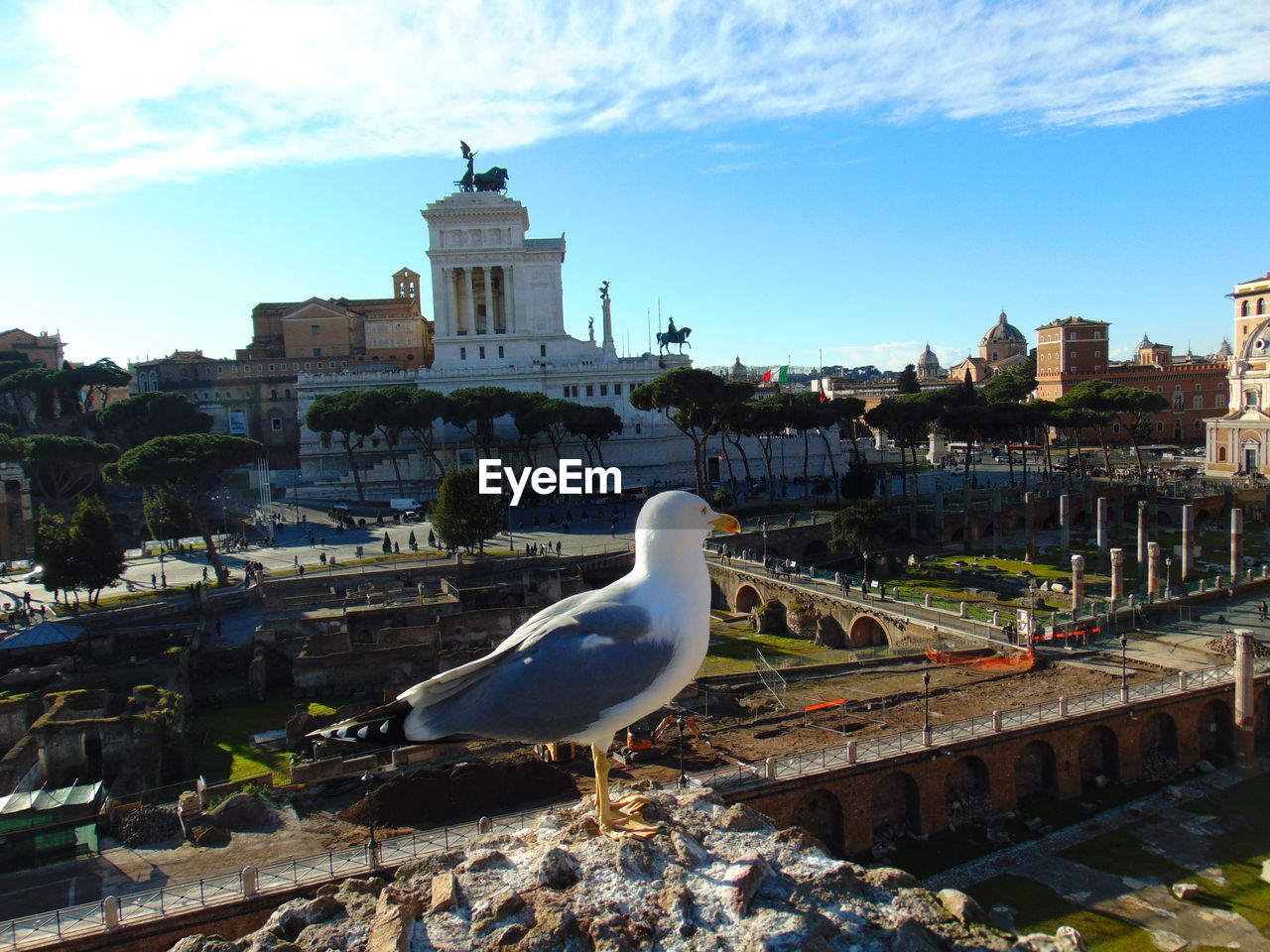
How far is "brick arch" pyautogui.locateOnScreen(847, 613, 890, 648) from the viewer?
89.0 feet

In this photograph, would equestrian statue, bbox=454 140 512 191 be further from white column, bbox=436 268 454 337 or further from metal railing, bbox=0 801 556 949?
metal railing, bbox=0 801 556 949

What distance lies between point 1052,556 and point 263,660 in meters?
31.6

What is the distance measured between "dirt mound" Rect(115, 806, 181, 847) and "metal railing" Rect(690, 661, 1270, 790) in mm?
8502

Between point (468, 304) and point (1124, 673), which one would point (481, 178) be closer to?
point (468, 304)

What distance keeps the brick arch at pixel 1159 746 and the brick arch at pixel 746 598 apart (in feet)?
47.7

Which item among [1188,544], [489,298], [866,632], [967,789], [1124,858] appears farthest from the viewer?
[489,298]

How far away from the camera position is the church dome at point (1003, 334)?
408 feet

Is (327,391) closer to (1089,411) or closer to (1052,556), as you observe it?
(1052,556)

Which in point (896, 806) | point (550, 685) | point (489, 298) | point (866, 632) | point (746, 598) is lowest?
point (896, 806)

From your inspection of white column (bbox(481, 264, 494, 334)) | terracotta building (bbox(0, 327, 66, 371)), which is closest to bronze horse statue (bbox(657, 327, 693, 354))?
white column (bbox(481, 264, 494, 334))

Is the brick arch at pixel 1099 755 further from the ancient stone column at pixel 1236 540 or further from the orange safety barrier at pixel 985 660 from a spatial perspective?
the ancient stone column at pixel 1236 540

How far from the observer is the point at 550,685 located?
6062mm

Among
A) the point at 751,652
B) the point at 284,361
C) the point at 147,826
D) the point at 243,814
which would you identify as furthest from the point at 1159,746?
the point at 284,361

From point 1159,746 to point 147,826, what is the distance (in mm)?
20126
